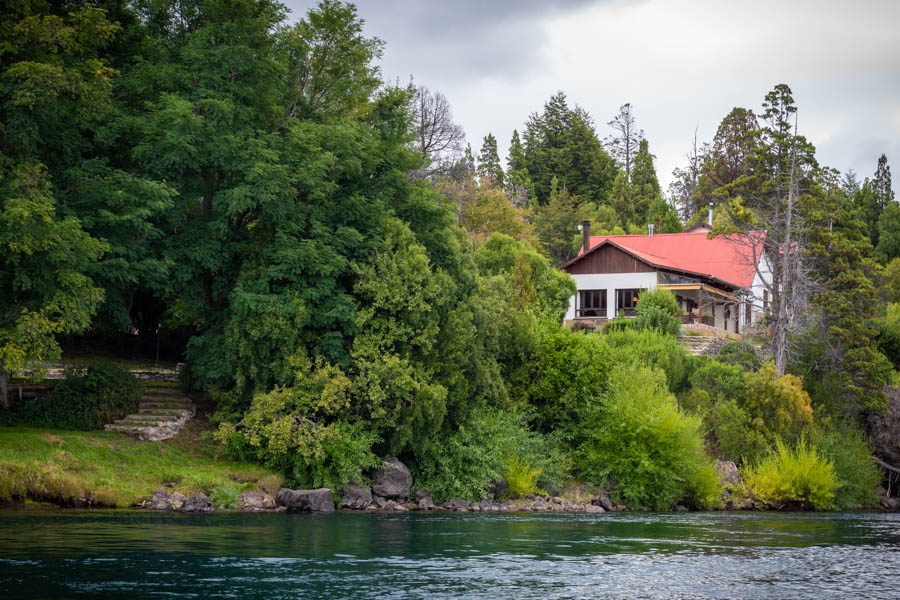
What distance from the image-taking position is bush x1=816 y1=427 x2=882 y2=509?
45594 millimetres

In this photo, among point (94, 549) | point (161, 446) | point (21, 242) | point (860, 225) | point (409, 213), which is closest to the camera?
point (94, 549)

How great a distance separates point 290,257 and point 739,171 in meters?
72.7

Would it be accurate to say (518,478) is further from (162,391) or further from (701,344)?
(701,344)

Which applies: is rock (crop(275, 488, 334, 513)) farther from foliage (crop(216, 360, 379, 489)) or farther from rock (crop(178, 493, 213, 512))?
rock (crop(178, 493, 213, 512))

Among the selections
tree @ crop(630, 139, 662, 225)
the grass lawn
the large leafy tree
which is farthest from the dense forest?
tree @ crop(630, 139, 662, 225)

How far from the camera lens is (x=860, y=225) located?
55.8m

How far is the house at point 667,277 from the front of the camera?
68000mm

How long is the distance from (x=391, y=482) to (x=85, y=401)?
11.6 m

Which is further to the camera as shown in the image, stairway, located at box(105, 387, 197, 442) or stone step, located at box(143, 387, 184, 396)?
stone step, located at box(143, 387, 184, 396)

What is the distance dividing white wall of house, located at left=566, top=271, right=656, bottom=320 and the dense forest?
20926 mm

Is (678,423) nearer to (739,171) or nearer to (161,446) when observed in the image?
(161,446)

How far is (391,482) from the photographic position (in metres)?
33.9

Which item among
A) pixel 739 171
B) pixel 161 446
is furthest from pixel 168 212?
pixel 739 171

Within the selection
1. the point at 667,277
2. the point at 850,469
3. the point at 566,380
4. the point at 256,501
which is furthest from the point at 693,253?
the point at 256,501
